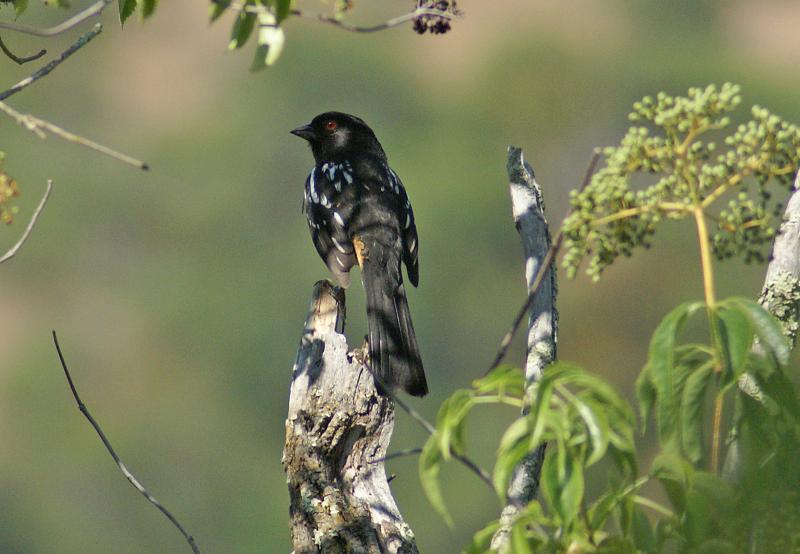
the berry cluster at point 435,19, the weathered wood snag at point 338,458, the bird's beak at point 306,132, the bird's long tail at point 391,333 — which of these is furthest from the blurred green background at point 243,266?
the berry cluster at point 435,19

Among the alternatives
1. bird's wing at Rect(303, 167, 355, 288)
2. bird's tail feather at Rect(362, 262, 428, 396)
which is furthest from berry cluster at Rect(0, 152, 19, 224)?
bird's wing at Rect(303, 167, 355, 288)

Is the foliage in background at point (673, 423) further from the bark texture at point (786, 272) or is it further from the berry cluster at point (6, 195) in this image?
the berry cluster at point (6, 195)

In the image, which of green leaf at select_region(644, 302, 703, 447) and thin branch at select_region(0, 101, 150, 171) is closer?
green leaf at select_region(644, 302, 703, 447)

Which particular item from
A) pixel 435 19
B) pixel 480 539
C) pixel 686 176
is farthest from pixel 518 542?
pixel 435 19

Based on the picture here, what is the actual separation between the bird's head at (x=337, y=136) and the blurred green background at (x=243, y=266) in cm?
1091

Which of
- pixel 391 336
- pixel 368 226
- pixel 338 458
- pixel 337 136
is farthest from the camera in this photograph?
pixel 337 136

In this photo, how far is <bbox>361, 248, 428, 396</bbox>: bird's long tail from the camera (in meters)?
3.93

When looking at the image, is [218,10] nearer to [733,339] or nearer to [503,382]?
[503,382]

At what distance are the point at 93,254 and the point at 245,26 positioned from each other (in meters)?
26.2

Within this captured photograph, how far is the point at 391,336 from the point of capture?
416 centimetres

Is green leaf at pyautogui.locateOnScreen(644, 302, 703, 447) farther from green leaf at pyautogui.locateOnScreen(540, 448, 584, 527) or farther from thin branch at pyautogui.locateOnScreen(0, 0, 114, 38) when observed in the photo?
thin branch at pyautogui.locateOnScreen(0, 0, 114, 38)

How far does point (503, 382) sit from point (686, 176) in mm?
445

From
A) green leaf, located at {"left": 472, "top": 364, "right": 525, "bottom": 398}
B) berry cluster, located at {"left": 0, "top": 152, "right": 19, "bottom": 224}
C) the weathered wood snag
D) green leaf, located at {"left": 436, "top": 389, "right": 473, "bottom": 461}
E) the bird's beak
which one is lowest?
the bird's beak

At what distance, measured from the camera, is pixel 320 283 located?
3.90 metres
